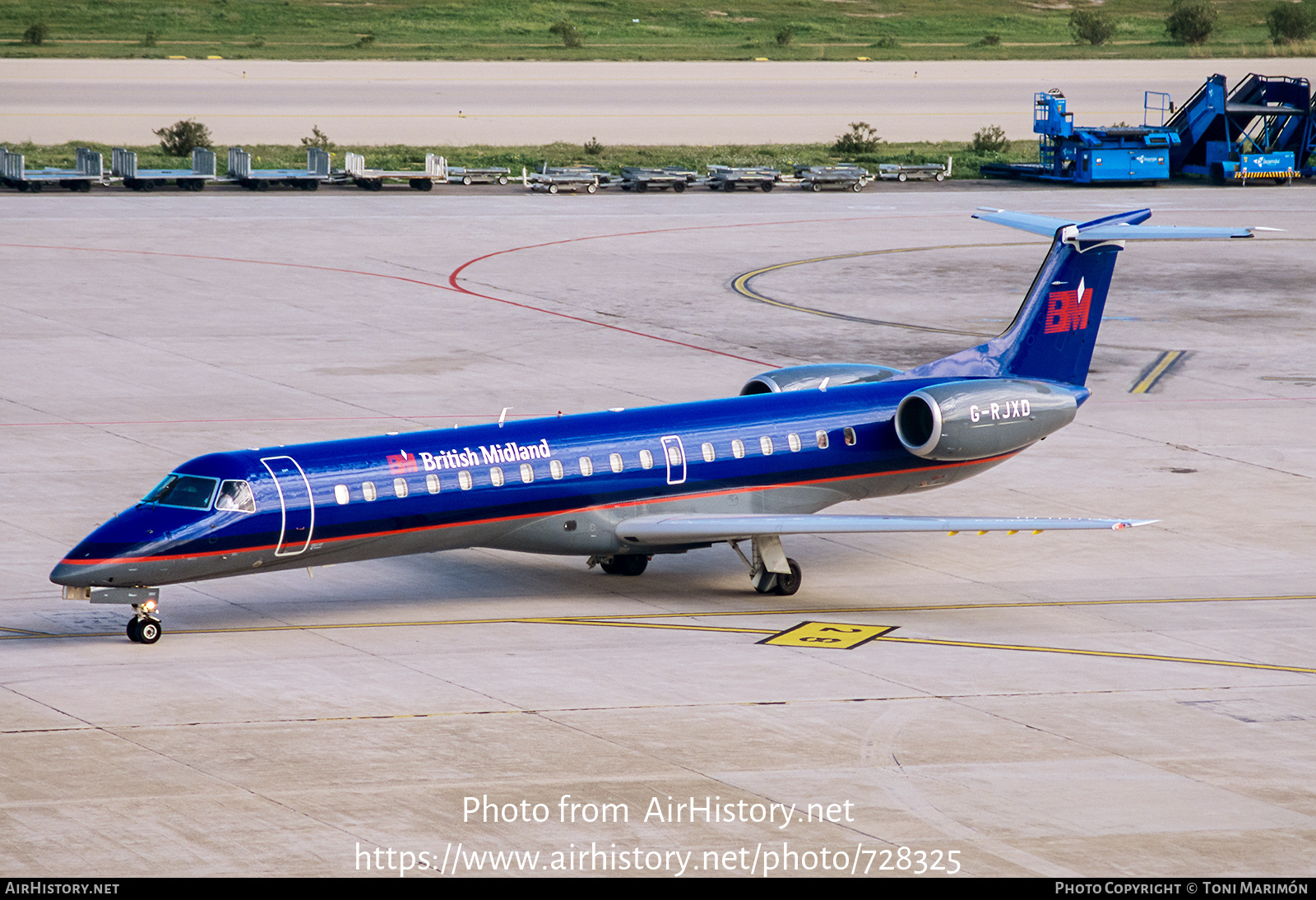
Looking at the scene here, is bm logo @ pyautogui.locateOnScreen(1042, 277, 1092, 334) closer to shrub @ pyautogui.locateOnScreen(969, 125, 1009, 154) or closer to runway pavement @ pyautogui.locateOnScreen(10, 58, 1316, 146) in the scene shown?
shrub @ pyautogui.locateOnScreen(969, 125, 1009, 154)

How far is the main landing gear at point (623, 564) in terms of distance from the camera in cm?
2616

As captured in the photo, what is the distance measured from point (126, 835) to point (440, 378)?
23380 millimetres

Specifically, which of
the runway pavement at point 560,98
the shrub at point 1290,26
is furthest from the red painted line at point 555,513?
the shrub at point 1290,26

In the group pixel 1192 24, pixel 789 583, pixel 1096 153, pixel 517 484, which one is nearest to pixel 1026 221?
pixel 789 583

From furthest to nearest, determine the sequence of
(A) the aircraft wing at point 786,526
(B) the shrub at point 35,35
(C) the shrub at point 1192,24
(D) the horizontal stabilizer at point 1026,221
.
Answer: (C) the shrub at point 1192,24
(B) the shrub at point 35,35
(D) the horizontal stabilizer at point 1026,221
(A) the aircraft wing at point 786,526

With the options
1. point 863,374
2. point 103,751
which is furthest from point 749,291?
point 103,751

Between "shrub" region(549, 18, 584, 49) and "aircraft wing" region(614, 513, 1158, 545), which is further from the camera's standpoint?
"shrub" region(549, 18, 584, 49)

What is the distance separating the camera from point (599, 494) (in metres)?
24.3

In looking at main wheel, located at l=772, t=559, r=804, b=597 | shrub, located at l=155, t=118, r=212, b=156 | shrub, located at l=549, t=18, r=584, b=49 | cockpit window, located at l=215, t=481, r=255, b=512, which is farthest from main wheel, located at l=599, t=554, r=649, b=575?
shrub, located at l=549, t=18, r=584, b=49

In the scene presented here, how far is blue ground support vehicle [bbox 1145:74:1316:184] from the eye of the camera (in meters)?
76.6

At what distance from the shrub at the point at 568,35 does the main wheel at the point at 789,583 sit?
11069 cm

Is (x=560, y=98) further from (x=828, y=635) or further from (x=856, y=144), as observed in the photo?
(x=828, y=635)

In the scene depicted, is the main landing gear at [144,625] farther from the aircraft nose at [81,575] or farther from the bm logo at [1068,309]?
the bm logo at [1068,309]

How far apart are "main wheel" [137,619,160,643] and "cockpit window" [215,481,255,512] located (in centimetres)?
167
